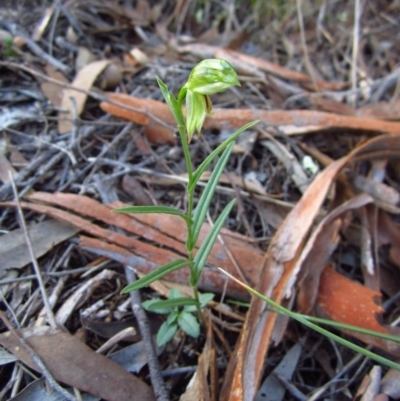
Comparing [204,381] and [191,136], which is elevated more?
[191,136]

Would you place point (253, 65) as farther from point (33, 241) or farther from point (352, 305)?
point (33, 241)

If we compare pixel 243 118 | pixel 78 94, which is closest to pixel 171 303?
pixel 243 118

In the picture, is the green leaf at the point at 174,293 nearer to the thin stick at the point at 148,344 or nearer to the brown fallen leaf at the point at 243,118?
the thin stick at the point at 148,344

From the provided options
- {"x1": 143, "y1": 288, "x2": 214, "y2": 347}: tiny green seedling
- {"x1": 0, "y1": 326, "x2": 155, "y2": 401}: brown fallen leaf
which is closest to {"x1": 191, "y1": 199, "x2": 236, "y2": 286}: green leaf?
{"x1": 143, "y1": 288, "x2": 214, "y2": 347}: tiny green seedling

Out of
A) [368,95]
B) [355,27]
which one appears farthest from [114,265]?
[355,27]

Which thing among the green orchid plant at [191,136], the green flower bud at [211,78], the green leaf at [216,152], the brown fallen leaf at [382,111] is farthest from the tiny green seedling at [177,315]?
the brown fallen leaf at [382,111]

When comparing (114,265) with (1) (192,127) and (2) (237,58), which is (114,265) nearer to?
(1) (192,127)
